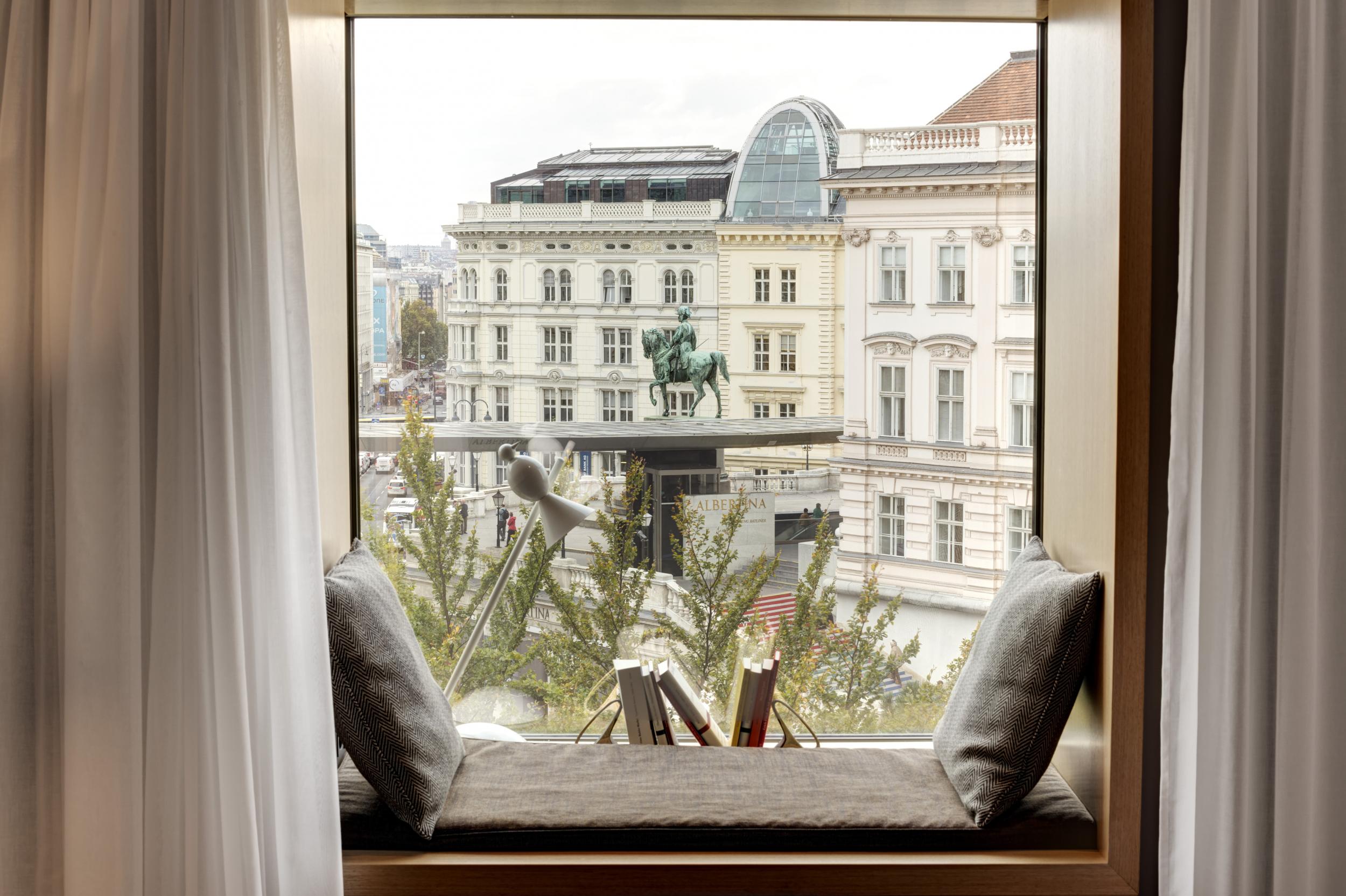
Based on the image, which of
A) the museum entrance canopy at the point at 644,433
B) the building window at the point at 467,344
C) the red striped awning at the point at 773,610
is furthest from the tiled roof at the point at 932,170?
the red striped awning at the point at 773,610

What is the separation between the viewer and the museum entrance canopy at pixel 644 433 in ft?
8.16

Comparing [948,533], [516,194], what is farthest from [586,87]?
[948,533]

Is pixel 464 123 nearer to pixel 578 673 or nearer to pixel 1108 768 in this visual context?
pixel 578 673

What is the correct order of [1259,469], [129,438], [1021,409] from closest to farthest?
[129,438] → [1259,469] → [1021,409]

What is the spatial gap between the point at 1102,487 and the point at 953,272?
2.47 ft

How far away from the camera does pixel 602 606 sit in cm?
249

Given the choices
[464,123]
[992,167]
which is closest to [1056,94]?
[992,167]

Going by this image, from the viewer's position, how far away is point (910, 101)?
244 centimetres

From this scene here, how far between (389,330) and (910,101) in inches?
56.2

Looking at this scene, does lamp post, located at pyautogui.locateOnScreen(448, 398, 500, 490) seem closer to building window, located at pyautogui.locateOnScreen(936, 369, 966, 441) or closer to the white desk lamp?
the white desk lamp

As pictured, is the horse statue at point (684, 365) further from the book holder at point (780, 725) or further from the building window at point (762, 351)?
the book holder at point (780, 725)

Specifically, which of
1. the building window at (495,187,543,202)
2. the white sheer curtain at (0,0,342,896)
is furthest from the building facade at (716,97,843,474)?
the white sheer curtain at (0,0,342,896)

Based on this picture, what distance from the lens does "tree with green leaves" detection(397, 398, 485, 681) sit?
2463 mm

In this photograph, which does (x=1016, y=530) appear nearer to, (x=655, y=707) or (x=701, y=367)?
(x=701, y=367)
